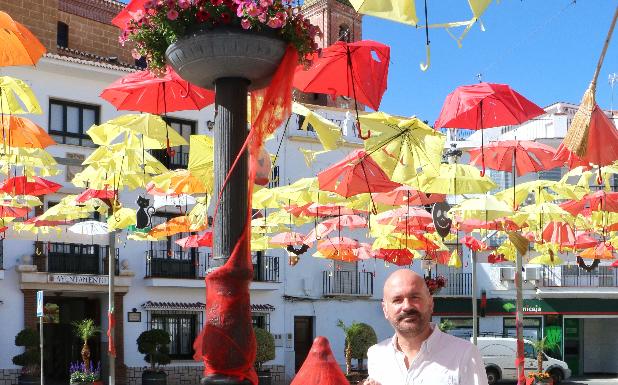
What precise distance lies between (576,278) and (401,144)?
27.5 metres

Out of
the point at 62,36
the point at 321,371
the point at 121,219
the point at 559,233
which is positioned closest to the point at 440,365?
the point at 321,371

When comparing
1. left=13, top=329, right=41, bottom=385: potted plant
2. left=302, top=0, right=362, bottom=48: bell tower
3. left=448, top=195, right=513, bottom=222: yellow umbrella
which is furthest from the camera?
left=302, top=0, right=362, bottom=48: bell tower

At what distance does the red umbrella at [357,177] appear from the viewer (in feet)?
47.5

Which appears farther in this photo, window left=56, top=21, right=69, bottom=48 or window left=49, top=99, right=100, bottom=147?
window left=56, top=21, right=69, bottom=48

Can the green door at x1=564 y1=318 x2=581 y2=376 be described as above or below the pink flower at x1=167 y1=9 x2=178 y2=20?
below

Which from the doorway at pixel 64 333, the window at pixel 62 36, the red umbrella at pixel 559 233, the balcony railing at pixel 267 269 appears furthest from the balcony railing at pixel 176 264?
the red umbrella at pixel 559 233

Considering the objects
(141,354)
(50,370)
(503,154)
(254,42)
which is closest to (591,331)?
(141,354)

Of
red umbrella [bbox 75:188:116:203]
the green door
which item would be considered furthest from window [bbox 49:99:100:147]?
the green door

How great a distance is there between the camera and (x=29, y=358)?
999 inches

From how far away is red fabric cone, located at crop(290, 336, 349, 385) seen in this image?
596 centimetres

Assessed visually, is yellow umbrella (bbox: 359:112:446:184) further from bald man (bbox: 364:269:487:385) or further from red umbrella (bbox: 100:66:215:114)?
bald man (bbox: 364:269:487:385)

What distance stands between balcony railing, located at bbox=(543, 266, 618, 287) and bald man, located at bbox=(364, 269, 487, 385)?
35.7 m

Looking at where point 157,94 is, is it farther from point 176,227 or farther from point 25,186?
point 176,227

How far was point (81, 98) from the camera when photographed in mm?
29625
